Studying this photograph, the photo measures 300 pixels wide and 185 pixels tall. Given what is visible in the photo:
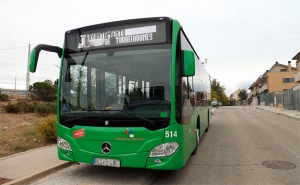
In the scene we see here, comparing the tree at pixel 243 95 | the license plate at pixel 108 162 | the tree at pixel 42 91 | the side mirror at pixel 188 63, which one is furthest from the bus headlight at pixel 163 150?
the tree at pixel 243 95

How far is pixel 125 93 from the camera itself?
446 cm

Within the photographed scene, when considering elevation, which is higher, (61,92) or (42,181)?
(61,92)

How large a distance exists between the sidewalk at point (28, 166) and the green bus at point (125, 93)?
0.85 m

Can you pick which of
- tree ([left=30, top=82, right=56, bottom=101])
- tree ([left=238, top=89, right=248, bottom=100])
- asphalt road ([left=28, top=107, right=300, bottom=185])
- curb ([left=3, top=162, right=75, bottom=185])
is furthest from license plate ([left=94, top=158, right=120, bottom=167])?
tree ([left=238, top=89, right=248, bottom=100])

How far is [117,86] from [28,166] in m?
3.22

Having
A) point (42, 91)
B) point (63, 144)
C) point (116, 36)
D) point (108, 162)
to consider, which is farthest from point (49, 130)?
point (42, 91)

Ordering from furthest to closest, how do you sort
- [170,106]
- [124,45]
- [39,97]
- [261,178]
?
[39,97] < [261,178] < [124,45] < [170,106]

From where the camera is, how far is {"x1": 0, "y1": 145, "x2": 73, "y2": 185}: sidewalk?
15.9 feet

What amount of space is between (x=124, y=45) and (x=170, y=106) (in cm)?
149

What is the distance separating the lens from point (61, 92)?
15.8ft

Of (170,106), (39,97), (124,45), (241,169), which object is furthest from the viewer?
(39,97)

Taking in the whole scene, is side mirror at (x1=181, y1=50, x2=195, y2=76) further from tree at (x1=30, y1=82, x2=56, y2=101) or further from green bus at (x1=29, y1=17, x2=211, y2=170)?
tree at (x1=30, y1=82, x2=56, y2=101)

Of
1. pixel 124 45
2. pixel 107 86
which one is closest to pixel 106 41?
pixel 124 45

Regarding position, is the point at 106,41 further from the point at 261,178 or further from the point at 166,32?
the point at 261,178
